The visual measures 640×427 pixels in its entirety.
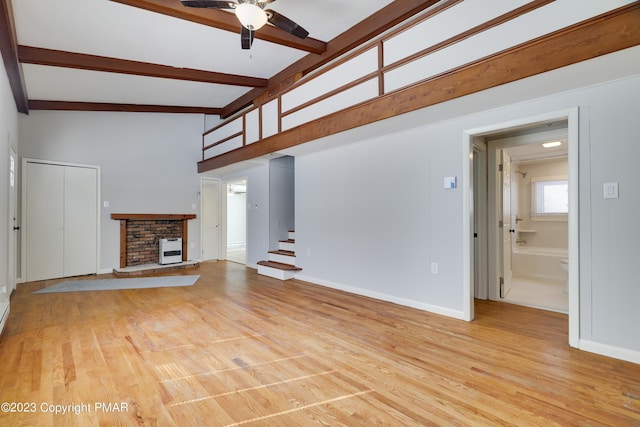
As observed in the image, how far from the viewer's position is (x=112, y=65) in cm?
412

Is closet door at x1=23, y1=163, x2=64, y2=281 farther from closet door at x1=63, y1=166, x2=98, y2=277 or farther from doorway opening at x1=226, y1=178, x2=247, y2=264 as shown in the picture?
doorway opening at x1=226, y1=178, x2=247, y2=264

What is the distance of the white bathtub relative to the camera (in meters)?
5.32

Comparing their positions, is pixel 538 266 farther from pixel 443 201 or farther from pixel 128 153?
pixel 128 153

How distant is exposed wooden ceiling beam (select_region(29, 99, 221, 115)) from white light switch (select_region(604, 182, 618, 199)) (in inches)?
276

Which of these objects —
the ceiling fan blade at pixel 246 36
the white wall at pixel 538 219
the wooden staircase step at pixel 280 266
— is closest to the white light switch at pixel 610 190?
the ceiling fan blade at pixel 246 36

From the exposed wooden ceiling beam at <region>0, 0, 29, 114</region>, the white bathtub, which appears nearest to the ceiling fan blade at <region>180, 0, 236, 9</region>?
the exposed wooden ceiling beam at <region>0, 0, 29, 114</region>

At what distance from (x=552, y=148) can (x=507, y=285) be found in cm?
287

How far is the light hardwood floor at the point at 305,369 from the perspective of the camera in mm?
1819

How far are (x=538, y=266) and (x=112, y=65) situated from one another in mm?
7471

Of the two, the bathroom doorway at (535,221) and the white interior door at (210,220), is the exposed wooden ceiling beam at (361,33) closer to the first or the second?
the bathroom doorway at (535,221)

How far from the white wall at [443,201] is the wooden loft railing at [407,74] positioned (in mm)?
161

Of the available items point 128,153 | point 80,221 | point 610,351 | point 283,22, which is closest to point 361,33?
point 283,22

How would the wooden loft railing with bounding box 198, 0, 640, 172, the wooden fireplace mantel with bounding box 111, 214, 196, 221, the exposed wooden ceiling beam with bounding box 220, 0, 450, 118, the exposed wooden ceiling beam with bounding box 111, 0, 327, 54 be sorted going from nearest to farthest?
the wooden loft railing with bounding box 198, 0, 640, 172 → the exposed wooden ceiling beam with bounding box 111, 0, 327, 54 → the exposed wooden ceiling beam with bounding box 220, 0, 450, 118 → the wooden fireplace mantel with bounding box 111, 214, 196, 221

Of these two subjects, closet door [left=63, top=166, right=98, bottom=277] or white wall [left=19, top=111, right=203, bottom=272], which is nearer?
white wall [left=19, top=111, right=203, bottom=272]
